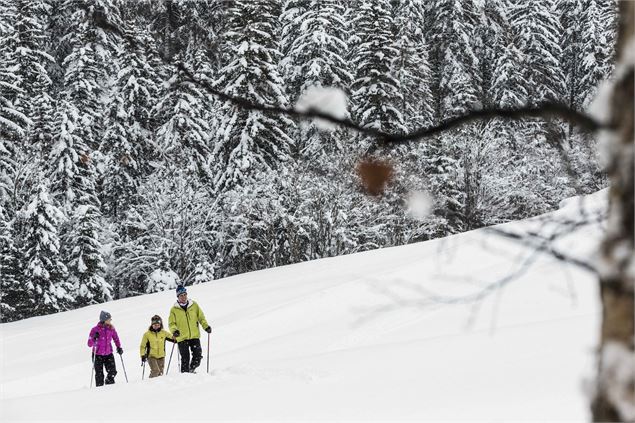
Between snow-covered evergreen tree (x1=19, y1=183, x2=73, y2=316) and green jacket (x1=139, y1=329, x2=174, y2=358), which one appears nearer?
green jacket (x1=139, y1=329, x2=174, y2=358)

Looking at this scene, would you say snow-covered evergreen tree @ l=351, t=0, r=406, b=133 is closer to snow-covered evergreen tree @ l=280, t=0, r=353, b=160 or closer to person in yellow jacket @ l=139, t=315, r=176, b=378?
snow-covered evergreen tree @ l=280, t=0, r=353, b=160

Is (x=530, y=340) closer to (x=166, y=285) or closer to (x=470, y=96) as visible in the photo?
(x=166, y=285)

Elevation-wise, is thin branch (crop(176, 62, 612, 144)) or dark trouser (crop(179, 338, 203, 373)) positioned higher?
thin branch (crop(176, 62, 612, 144))

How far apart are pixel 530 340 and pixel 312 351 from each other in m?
4.05

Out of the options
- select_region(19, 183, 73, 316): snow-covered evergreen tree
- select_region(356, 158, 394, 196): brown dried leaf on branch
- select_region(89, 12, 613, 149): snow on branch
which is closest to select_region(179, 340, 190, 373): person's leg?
select_region(89, 12, 613, 149): snow on branch

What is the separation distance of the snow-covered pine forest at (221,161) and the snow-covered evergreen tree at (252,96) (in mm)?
75

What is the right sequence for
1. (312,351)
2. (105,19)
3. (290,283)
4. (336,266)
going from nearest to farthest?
(105,19), (312,351), (290,283), (336,266)

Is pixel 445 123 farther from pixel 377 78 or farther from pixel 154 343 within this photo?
pixel 377 78

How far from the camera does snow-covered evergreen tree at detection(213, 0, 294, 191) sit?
1044 inches

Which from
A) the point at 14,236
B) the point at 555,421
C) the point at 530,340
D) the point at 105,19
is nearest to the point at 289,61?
the point at 14,236

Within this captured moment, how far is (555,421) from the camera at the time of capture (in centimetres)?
545

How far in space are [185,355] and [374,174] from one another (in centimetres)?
886

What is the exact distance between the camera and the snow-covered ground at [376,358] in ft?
18.7

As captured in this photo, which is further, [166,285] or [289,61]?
[289,61]
